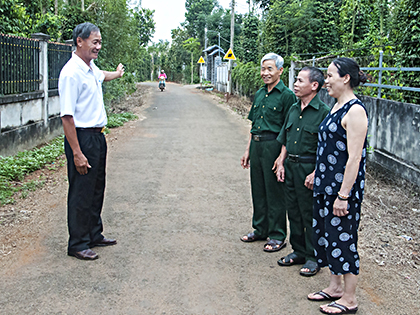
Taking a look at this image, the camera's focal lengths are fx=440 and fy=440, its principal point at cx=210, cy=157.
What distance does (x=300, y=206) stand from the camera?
3975 millimetres

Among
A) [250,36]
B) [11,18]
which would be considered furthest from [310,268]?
[250,36]

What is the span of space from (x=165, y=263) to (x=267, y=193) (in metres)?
1.27

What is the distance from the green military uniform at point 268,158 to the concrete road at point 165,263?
10.5 inches

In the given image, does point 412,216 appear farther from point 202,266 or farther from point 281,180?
point 202,266

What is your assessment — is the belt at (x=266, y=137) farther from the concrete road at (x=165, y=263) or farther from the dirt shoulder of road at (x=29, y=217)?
the dirt shoulder of road at (x=29, y=217)

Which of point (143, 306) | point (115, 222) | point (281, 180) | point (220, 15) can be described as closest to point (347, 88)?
point (281, 180)

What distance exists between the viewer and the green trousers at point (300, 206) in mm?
3893

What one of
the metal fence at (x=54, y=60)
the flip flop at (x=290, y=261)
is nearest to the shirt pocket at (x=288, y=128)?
the flip flop at (x=290, y=261)

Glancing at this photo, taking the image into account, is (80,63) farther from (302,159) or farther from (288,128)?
(302,159)

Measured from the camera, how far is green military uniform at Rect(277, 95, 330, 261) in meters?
3.84

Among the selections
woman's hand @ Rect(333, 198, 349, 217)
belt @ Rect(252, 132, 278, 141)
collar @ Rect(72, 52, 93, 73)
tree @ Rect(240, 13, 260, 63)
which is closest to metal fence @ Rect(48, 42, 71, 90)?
collar @ Rect(72, 52, 93, 73)

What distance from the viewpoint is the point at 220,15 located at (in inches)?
2493

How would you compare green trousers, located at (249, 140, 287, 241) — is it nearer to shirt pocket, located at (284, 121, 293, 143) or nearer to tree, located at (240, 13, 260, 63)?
shirt pocket, located at (284, 121, 293, 143)

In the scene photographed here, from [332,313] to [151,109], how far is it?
16178mm
